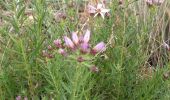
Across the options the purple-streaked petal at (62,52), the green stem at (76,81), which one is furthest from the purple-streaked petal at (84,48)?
the purple-streaked petal at (62,52)

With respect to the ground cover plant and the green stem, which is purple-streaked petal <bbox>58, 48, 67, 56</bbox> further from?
the green stem

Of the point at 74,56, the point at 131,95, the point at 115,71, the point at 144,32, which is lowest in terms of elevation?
the point at 131,95

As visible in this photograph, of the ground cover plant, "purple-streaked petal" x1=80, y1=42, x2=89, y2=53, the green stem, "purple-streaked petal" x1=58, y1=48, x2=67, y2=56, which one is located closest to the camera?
"purple-streaked petal" x1=80, y1=42, x2=89, y2=53

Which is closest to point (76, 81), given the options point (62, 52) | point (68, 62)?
point (62, 52)

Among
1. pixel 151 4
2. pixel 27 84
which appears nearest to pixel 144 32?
pixel 151 4

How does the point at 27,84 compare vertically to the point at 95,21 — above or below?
below

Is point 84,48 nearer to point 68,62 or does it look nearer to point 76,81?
point 76,81

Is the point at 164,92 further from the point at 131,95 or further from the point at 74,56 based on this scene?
the point at 74,56

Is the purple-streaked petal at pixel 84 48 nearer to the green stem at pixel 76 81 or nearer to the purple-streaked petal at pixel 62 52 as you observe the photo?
the green stem at pixel 76 81

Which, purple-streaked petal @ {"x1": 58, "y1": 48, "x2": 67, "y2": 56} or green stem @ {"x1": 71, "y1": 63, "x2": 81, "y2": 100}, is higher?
purple-streaked petal @ {"x1": 58, "y1": 48, "x2": 67, "y2": 56}

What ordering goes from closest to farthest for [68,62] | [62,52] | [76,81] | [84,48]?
[84,48], [76,81], [62,52], [68,62]

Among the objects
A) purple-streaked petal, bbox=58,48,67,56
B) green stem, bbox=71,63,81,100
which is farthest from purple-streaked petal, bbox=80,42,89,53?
purple-streaked petal, bbox=58,48,67,56
